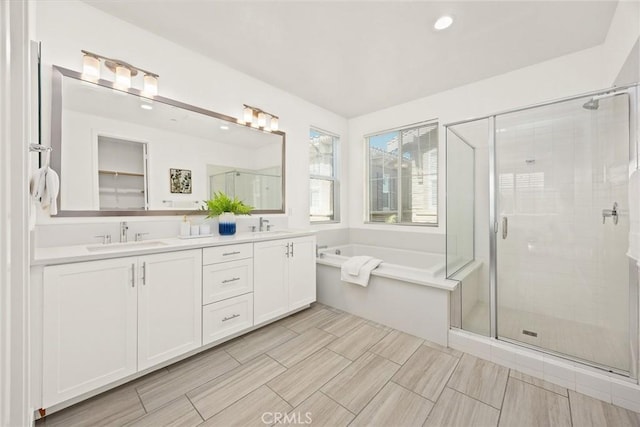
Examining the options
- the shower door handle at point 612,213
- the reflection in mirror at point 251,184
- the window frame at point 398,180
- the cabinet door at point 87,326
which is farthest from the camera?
the window frame at point 398,180

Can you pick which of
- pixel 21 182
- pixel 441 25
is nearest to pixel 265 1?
pixel 441 25

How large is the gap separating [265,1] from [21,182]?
1.81 meters

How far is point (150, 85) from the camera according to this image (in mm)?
2023

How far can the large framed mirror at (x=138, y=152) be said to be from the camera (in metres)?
1.71

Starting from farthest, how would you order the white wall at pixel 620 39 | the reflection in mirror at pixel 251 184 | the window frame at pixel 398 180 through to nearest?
the window frame at pixel 398 180 < the reflection in mirror at pixel 251 184 < the white wall at pixel 620 39

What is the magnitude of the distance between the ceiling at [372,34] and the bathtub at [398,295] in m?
2.04

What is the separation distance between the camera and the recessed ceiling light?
6.26ft

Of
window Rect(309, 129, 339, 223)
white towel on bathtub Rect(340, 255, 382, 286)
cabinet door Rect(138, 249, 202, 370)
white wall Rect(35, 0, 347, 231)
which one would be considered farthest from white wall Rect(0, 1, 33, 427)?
window Rect(309, 129, 339, 223)

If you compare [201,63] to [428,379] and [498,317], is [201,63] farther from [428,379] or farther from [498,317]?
[498,317]

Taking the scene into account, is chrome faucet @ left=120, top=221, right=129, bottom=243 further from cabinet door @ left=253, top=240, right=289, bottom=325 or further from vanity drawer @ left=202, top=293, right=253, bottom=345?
cabinet door @ left=253, top=240, right=289, bottom=325

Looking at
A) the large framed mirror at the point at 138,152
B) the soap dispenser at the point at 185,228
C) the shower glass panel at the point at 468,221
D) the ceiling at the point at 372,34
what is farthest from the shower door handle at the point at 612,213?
the soap dispenser at the point at 185,228

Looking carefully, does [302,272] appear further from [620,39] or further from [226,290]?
[620,39]

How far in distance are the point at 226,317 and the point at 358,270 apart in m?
1.29

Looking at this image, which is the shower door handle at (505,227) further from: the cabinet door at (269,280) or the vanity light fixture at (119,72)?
the vanity light fixture at (119,72)
